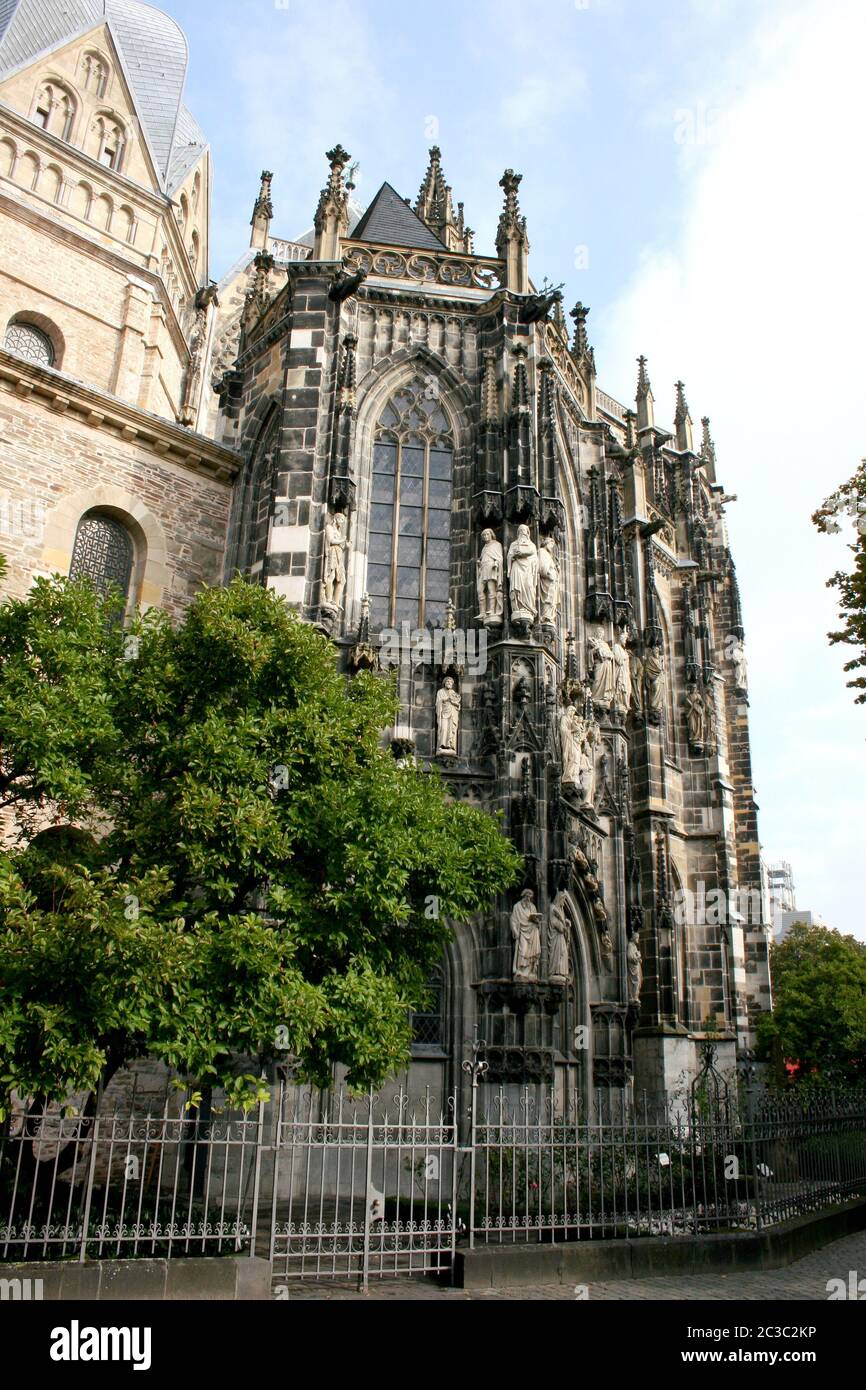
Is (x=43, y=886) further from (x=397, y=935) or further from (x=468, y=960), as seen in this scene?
(x=468, y=960)

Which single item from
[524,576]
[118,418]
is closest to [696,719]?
[524,576]

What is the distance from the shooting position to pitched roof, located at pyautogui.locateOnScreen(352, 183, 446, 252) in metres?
21.5

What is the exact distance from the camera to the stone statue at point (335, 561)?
16016 millimetres

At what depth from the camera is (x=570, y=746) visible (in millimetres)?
16906

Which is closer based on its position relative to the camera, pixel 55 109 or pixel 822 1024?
pixel 822 1024

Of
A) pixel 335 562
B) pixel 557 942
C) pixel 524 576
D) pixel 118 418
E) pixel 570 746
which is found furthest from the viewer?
pixel 118 418

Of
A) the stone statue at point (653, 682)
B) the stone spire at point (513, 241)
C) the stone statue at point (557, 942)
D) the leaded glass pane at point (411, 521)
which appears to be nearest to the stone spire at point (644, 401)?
the stone statue at point (653, 682)

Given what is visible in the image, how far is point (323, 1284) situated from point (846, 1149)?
8847mm

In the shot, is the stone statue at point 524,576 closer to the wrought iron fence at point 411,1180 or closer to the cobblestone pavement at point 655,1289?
the wrought iron fence at point 411,1180

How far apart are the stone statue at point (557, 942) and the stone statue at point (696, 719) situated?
1095cm

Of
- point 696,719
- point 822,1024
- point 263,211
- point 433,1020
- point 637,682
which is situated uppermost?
point 263,211

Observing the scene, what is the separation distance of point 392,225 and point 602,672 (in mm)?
10363

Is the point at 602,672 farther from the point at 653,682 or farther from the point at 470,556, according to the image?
the point at 653,682

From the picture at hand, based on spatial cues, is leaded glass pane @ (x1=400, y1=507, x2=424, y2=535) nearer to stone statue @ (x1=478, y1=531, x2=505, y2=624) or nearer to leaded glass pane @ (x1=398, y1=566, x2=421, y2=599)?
leaded glass pane @ (x1=398, y1=566, x2=421, y2=599)
